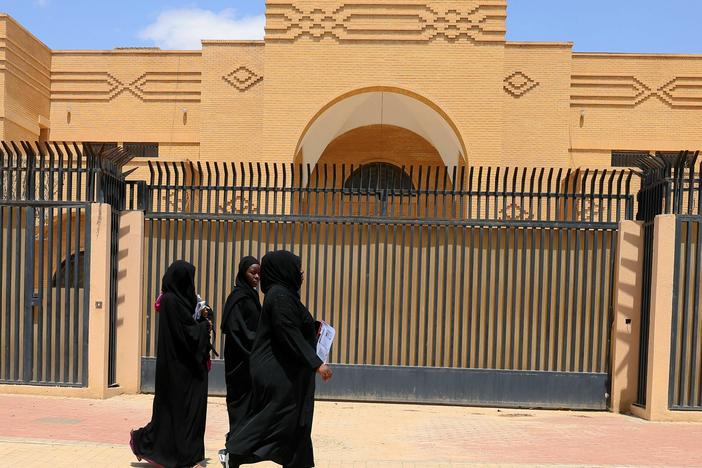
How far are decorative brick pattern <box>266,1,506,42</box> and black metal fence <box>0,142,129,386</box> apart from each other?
320 inches

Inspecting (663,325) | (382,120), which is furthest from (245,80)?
(663,325)

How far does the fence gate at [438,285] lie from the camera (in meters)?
9.12

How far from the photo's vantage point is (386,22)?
643 inches

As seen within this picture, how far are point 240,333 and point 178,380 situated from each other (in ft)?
1.96

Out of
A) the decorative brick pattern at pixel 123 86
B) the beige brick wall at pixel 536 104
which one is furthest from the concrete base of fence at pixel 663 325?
the decorative brick pattern at pixel 123 86

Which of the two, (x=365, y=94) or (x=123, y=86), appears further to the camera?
(x=123, y=86)

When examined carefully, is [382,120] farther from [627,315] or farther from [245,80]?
[627,315]

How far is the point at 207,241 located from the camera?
30.9ft

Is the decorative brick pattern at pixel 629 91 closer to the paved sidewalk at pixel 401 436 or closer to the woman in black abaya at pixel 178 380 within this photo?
the paved sidewalk at pixel 401 436

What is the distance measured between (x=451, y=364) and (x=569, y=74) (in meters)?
10.7

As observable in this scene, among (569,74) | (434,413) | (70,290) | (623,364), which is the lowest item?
(434,413)

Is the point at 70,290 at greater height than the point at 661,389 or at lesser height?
greater

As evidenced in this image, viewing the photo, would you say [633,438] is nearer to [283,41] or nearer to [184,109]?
[283,41]

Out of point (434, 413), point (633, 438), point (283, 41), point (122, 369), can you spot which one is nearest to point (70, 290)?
point (122, 369)
